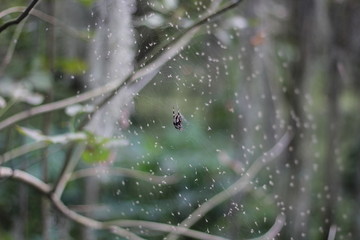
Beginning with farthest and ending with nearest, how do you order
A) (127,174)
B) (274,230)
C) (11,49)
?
(11,49) < (127,174) < (274,230)

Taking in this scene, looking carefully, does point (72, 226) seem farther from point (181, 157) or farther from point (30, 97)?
point (181, 157)

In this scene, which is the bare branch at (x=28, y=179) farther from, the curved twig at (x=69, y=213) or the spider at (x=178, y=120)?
the spider at (x=178, y=120)

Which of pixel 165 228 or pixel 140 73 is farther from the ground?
pixel 140 73

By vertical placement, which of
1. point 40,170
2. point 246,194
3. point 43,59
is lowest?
point 246,194


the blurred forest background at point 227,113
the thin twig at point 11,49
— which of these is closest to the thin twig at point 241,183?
the blurred forest background at point 227,113

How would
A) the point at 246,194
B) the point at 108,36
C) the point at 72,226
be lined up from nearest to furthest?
the point at 246,194, the point at 108,36, the point at 72,226

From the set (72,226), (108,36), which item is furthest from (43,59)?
(108,36)

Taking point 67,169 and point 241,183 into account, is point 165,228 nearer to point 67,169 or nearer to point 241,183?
point 241,183

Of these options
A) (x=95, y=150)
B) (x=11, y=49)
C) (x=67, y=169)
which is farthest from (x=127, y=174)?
(x=11, y=49)
